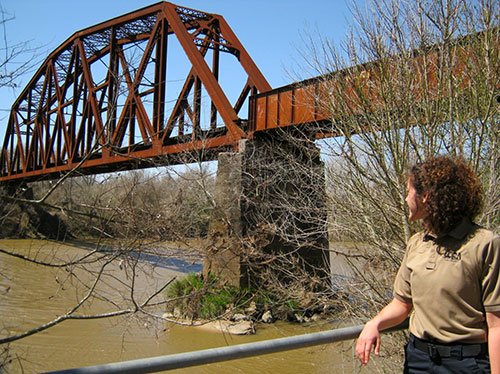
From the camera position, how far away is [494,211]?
6.20 m

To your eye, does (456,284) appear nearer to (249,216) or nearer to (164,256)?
(164,256)

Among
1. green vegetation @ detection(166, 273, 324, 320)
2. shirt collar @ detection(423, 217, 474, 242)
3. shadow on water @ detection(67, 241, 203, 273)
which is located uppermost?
shirt collar @ detection(423, 217, 474, 242)

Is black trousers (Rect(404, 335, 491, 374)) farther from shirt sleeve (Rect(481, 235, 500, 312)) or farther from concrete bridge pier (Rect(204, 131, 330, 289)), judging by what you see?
concrete bridge pier (Rect(204, 131, 330, 289))

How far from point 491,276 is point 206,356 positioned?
1160mm

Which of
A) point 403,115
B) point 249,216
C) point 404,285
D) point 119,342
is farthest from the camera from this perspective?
point 249,216

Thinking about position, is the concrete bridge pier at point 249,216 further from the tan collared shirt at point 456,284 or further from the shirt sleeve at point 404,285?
the tan collared shirt at point 456,284

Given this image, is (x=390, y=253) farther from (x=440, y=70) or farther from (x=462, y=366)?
(x=462, y=366)

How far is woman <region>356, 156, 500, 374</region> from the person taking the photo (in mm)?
1809

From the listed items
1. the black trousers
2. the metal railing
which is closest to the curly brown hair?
the black trousers

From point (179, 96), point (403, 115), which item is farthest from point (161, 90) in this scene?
point (403, 115)

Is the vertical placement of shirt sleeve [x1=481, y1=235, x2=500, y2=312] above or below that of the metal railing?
above

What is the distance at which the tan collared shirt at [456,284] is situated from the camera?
5.90 feet

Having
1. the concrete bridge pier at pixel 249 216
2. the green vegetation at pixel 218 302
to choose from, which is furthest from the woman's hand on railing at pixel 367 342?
the concrete bridge pier at pixel 249 216

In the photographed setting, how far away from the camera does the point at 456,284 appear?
1.86 metres
